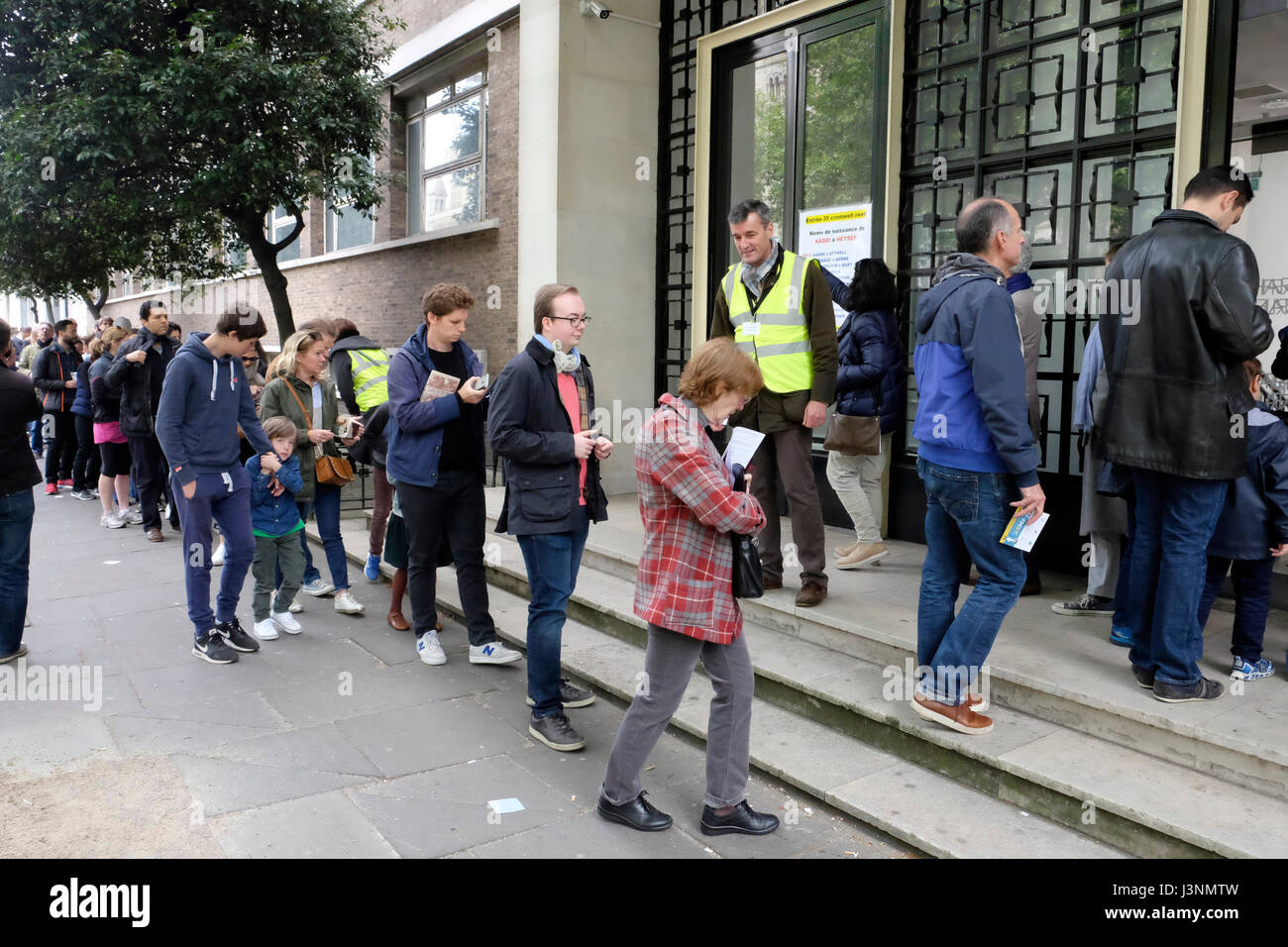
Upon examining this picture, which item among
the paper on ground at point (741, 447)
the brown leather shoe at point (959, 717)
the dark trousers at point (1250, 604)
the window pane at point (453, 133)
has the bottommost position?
the brown leather shoe at point (959, 717)

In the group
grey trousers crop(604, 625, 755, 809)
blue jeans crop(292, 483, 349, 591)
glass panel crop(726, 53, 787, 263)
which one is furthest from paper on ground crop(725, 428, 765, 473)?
glass panel crop(726, 53, 787, 263)

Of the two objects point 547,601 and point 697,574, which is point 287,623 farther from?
point 697,574

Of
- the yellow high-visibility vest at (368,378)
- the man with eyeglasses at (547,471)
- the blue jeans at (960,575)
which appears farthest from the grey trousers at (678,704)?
the yellow high-visibility vest at (368,378)

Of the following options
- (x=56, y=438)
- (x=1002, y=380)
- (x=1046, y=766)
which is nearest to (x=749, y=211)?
(x=1002, y=380)

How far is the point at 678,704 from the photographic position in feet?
11.8

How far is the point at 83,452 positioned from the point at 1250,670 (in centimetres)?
1175

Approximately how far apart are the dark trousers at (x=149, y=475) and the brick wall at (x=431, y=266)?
3.65 meters

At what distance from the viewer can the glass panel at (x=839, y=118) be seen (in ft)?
24.5

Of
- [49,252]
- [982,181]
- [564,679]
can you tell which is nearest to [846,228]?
[982,181]

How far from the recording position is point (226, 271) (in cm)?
1578

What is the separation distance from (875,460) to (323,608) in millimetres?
3819

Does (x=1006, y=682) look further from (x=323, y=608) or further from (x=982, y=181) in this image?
(x=323, y=608)

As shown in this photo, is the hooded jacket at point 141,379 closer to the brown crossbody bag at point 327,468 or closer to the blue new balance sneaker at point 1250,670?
the brown crossbody bag at point 327,468

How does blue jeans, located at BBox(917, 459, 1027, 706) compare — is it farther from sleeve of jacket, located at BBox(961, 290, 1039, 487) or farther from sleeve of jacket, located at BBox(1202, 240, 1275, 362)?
sleeve of jacket, located at BBox(1202, 240, 1275, 362)
